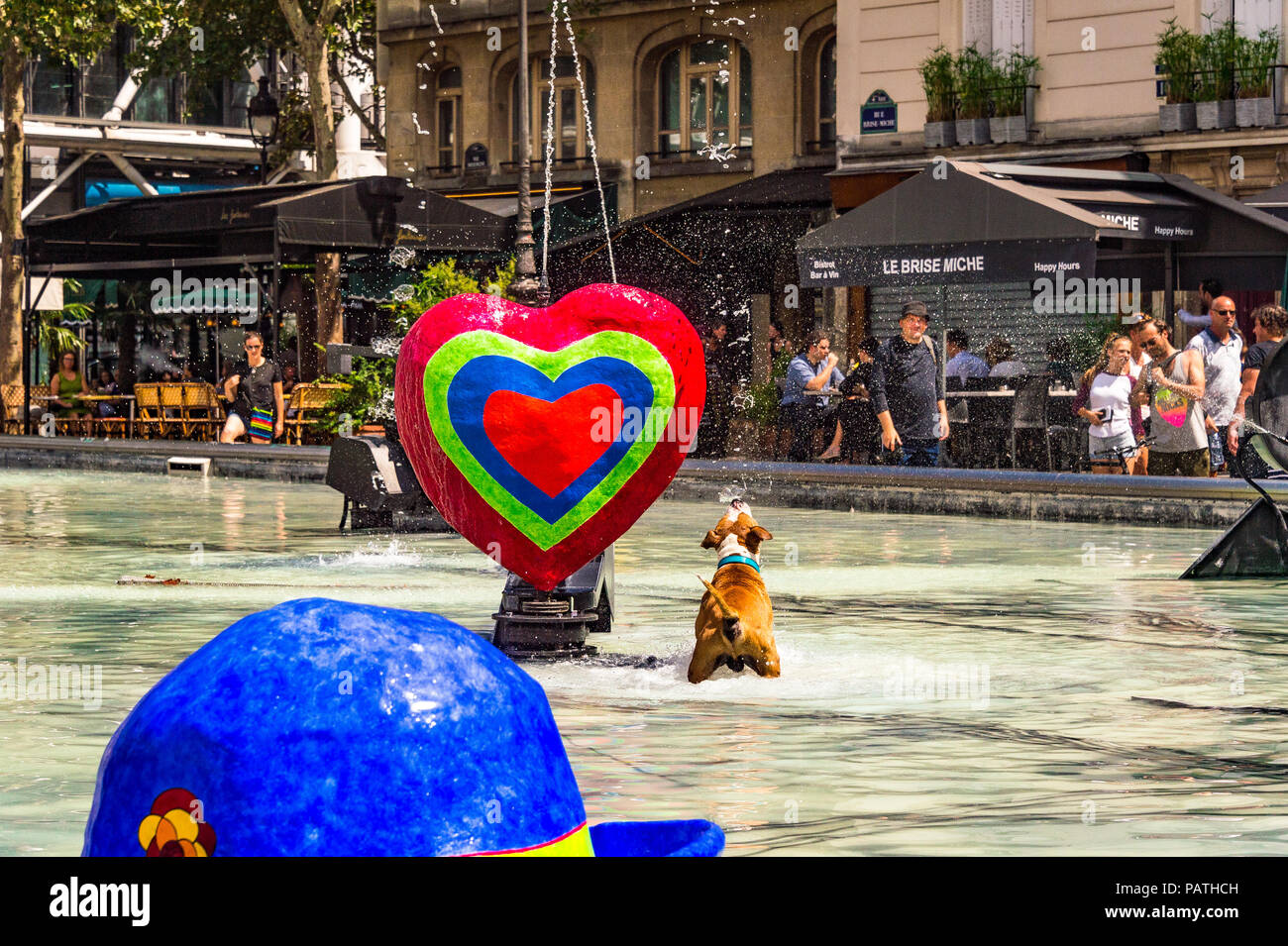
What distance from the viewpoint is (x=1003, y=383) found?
69.1ft

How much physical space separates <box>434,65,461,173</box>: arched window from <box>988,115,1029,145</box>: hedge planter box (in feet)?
41.8

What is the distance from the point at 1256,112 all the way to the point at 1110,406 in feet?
31.2

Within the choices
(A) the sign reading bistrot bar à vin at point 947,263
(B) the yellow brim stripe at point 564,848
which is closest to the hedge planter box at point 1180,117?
(A) the sign reading bistrot bar à vin at point 947,263

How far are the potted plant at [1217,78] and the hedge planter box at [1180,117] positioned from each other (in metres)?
0.08

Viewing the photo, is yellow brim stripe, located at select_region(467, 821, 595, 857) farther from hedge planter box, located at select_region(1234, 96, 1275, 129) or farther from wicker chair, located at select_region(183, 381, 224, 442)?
wicker chair, located at select_region(183, 381, 224, 442)

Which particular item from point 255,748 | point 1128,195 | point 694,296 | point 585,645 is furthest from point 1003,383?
point 255,748

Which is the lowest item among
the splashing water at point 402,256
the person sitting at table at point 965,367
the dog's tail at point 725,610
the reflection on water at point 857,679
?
the reflection on water at point 857,679

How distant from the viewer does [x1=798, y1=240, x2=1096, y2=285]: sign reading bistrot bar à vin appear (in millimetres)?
19109

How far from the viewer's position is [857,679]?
8648mm

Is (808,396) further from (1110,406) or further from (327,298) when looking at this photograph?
(327,298)

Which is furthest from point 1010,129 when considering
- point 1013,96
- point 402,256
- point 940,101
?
point 402,256

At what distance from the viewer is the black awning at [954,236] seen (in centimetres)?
1911

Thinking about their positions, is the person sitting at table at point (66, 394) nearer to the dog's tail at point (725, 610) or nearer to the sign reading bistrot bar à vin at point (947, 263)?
the sign reading bistrot bar à vin at point (947, 263)
